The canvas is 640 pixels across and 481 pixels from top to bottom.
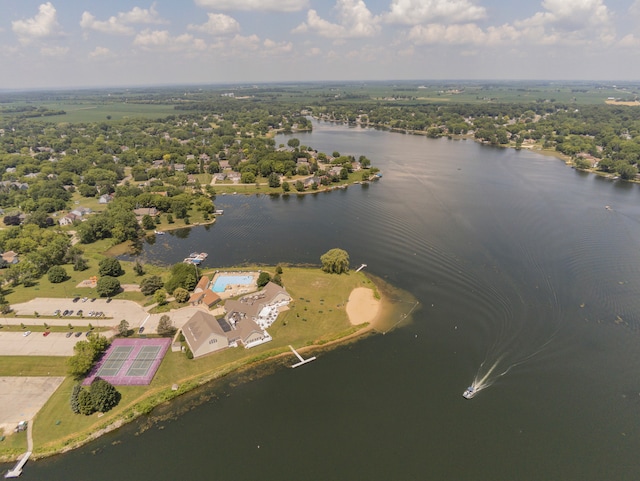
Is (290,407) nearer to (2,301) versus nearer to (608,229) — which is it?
(2,301)

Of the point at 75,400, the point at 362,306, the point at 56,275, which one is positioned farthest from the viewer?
the point at 56,275

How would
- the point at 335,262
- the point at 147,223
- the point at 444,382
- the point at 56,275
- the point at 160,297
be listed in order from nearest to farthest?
the point at 444,382
the point at 160,297
the point at 56,275
the point at 335,262
the point at 147,223

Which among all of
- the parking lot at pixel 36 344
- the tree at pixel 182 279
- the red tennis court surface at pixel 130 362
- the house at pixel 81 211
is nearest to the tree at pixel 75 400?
the red tennis court surface at pixel 130 362

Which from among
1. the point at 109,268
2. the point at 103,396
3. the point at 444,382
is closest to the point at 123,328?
the point at 103,396

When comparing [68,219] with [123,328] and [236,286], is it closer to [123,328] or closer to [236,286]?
[123,328]

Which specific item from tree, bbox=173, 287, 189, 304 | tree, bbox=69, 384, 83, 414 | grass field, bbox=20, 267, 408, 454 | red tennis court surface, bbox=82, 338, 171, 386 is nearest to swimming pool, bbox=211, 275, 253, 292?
tree, bbox=173, 287, 189, 304

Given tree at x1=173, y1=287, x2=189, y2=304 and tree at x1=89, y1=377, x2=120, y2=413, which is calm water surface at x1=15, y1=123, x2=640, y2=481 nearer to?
tree at x1=89, y1=377, x2=120, y2=413
